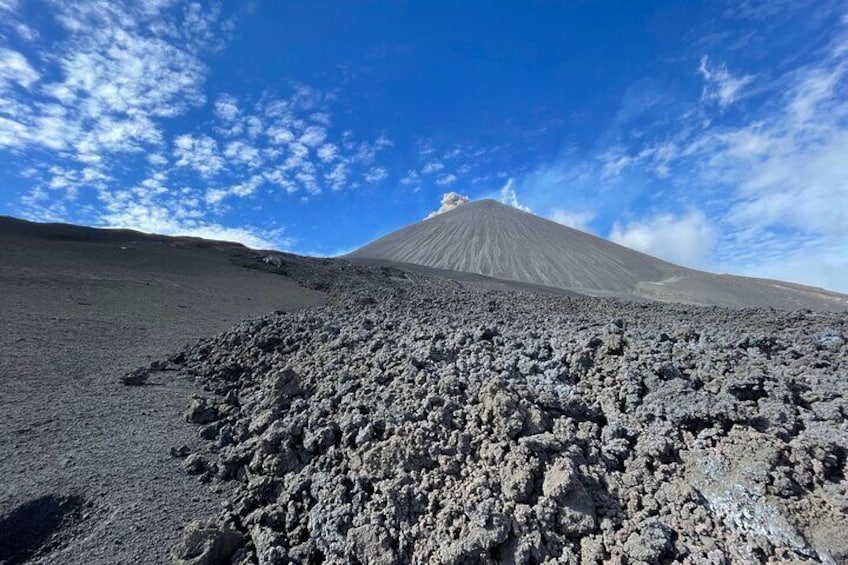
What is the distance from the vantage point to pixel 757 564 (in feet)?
7.11

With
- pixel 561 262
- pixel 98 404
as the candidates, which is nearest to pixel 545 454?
pixel 98 404

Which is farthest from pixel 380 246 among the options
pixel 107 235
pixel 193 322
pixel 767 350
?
pixel 767 350

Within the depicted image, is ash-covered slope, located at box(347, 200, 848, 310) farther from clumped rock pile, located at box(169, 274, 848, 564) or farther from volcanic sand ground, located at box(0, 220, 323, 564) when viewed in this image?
clumped rock pile, located at box(169, 274, 848, 564)

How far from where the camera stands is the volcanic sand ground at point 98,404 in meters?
3.15

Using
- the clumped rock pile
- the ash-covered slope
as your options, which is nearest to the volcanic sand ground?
the clumped rock pile

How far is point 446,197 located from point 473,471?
106644mm

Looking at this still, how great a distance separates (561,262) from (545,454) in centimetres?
4774

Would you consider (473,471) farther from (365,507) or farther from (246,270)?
(246,270)

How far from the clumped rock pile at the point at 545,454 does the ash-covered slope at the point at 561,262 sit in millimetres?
32231

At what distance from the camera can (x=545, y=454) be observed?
2910 mm

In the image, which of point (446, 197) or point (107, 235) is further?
point (446, 197)

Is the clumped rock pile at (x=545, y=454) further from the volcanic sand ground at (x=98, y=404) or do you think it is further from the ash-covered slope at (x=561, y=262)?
the ash-covered slope at (x=561, y=262)

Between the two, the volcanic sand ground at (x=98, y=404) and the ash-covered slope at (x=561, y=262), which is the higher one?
the ash-covered slope at (x=561, y=262)

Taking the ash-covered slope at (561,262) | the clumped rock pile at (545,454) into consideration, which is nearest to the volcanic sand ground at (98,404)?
the clumped rock pile at (545,454)
